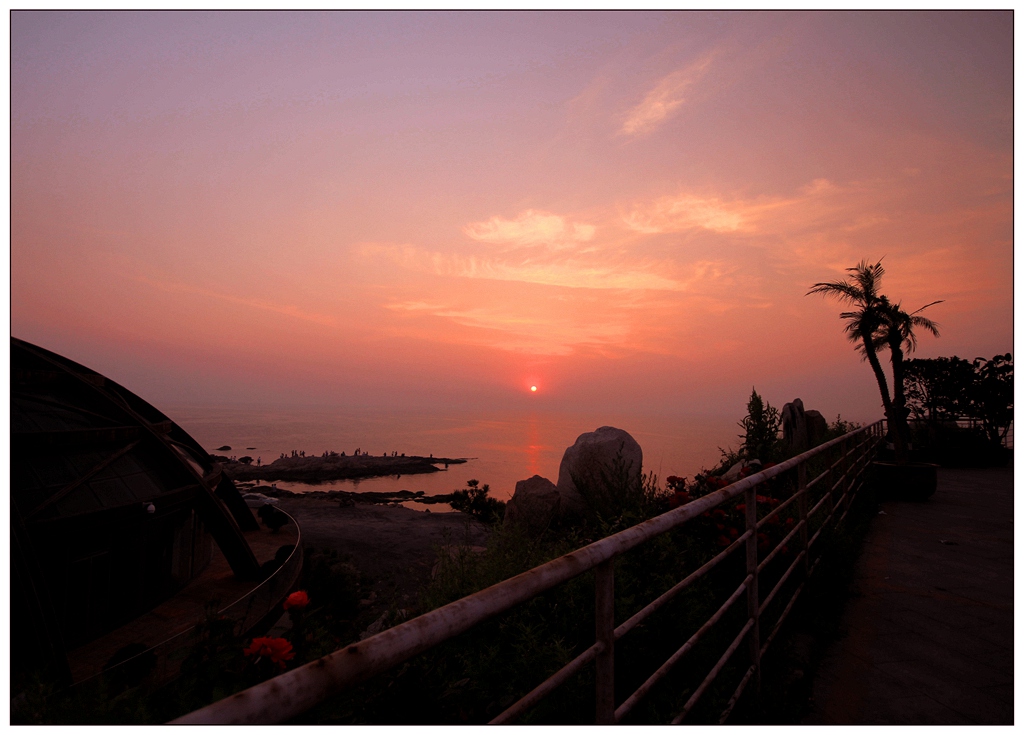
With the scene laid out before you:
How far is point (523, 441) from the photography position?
11469 centimetres

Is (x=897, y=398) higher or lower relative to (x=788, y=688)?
higher

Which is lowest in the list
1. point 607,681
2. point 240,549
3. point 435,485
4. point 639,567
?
point 435,485

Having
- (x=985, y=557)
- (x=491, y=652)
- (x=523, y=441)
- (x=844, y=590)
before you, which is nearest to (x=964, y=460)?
(x=985, y=557)

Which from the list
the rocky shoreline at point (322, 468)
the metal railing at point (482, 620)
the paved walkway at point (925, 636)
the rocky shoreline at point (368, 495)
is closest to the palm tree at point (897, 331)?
the paved walkway at point (925, 636)

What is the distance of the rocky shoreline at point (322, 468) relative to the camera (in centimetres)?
4756

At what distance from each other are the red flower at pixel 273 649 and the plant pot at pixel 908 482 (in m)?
11.0

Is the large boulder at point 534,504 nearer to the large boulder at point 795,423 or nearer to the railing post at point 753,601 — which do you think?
the railing post at point 753,601

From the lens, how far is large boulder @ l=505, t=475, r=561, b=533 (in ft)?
35.3

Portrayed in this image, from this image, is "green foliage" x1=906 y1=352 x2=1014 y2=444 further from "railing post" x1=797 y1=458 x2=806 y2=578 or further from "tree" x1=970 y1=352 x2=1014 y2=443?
"railing post" x1=797 y1=458 x2=806 y2=578

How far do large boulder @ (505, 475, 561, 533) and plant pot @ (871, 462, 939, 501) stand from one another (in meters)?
6.11

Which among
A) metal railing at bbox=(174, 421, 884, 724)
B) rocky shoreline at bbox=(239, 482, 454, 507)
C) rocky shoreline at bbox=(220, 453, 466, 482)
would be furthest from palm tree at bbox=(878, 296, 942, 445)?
rocky shoreline at bbox=(220, 453, 466, 482)

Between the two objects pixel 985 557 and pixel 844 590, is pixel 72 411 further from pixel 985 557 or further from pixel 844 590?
pixel 985 557

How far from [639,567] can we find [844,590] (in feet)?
7.42

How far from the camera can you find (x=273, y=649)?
7.44 ft
